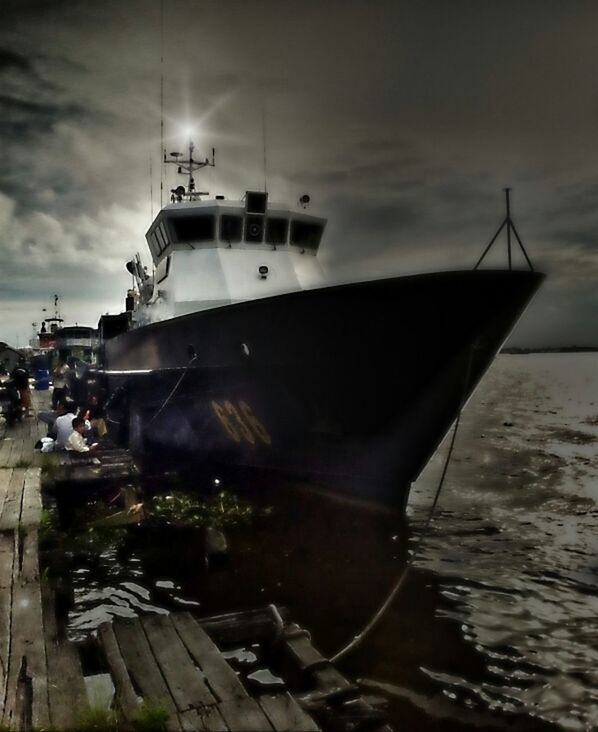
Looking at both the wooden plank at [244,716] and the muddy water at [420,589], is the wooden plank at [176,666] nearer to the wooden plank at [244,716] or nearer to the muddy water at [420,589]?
the wooden plank at [244,716]

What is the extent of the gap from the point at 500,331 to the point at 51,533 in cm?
672

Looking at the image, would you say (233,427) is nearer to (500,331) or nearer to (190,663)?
(500,331)

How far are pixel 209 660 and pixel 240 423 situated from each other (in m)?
6.08

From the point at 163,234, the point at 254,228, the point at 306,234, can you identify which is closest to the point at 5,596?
the point at 254,228

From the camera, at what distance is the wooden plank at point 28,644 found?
330 centimetres

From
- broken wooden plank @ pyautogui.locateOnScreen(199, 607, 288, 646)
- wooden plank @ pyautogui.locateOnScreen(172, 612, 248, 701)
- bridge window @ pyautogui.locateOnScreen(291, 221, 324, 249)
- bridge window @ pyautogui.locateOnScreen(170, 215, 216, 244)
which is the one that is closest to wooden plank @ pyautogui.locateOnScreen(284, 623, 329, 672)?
broken wooden plank @ pyautogui.locateOnScreen(199, 607, 288, 646)

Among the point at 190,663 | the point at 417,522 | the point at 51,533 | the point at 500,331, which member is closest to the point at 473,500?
the point at 417,522

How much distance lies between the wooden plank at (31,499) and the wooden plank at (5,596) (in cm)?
32

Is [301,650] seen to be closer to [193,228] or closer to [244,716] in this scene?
[244,716]

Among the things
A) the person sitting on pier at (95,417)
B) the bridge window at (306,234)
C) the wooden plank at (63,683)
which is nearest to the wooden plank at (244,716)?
the wooden plank at (63,683)

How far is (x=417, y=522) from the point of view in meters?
10.2

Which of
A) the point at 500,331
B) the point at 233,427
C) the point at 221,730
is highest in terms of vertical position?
the point at 500,331

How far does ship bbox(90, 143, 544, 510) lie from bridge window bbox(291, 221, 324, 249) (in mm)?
112

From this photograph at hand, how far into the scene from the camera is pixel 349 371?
847cm
